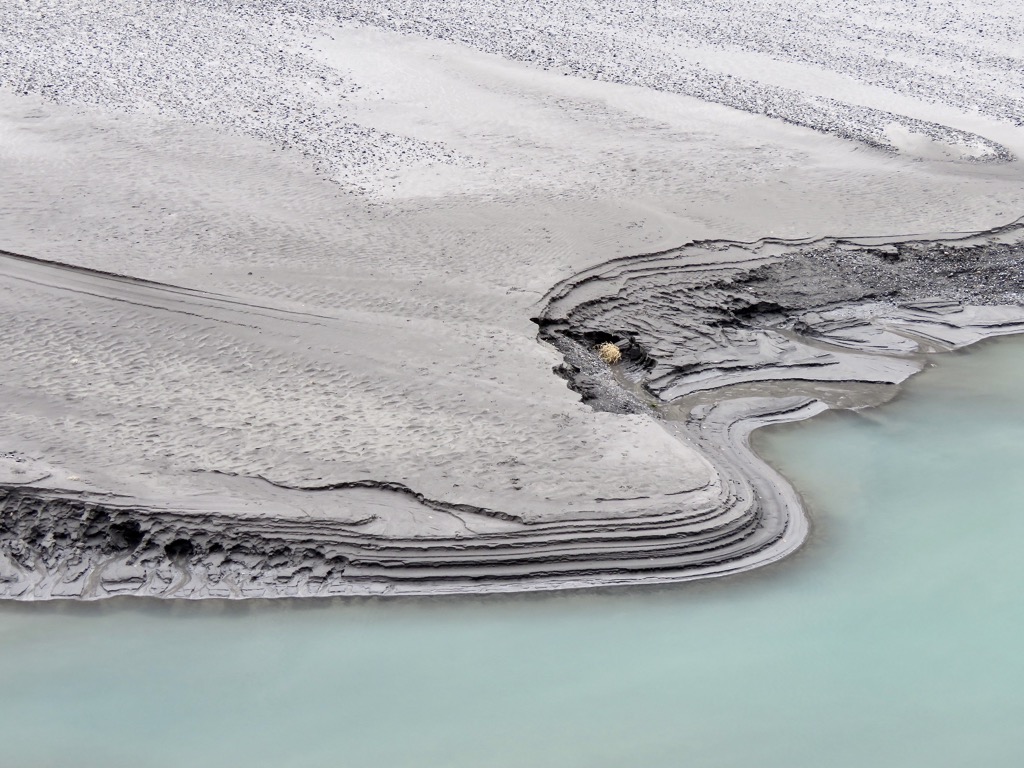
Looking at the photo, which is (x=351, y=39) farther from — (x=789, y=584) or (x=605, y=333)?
(x=789, y=584)

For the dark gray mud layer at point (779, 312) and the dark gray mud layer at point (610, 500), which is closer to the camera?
the dark gray mud layer at point (610, 500)

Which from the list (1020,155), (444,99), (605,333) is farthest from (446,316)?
(1020,155)

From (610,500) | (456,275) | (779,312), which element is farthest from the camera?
(779,312)

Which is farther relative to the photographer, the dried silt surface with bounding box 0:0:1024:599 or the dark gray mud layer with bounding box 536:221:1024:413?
the dark gray mud layer with bounding box 536:221:1024:413

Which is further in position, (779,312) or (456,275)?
(779,312)

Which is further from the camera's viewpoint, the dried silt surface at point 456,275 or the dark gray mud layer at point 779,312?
the dark gray mud layer at point 779,312

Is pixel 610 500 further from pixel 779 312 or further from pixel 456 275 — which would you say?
pixel 779 312

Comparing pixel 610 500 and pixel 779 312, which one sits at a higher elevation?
pixel 779 312

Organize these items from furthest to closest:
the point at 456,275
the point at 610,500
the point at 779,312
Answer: the point at 779,312, the point at 456,275, the point at 610,500

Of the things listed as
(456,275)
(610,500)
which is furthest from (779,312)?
(610,500)
